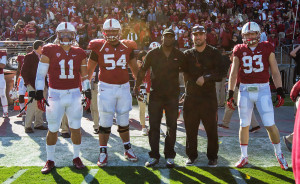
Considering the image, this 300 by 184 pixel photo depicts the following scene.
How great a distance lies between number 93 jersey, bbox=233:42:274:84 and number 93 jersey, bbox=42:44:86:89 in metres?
2.32

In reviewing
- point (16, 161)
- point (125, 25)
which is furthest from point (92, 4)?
point (16, 161)

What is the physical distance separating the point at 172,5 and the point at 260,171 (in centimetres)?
1490

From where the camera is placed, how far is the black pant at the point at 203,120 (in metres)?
4.87

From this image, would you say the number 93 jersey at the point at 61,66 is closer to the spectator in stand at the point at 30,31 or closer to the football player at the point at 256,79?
the football player at the point at 256,79

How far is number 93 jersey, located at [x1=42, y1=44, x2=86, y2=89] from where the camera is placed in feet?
15.3

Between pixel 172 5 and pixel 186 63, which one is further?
pixel 172 5

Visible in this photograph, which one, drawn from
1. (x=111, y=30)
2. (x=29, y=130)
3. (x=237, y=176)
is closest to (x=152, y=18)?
(x=29, y=130)

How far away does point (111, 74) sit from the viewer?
16.3 feet

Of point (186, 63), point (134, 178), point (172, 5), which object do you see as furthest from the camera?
point (172, 5)

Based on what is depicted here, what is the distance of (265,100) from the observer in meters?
4.68

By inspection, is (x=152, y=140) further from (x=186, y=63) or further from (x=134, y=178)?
(x=186, y=63)

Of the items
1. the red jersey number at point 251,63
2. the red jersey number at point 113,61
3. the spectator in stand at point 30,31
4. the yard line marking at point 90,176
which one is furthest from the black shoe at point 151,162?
the spectator in stand at point 30,31

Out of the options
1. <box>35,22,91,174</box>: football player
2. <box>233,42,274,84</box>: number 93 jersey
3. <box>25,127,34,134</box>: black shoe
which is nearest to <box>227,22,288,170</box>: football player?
<box>233,42,274,84</box>: number 93 jersey

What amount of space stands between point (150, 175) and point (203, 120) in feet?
3.64
